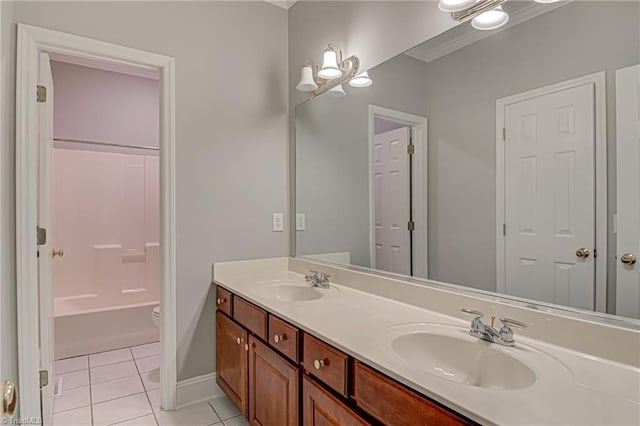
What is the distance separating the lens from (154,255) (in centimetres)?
383

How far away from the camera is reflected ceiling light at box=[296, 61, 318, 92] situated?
2211 millimetres

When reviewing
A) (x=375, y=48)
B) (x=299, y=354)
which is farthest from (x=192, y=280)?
(x=375, y=48)

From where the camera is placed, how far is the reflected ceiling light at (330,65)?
6.67 ft

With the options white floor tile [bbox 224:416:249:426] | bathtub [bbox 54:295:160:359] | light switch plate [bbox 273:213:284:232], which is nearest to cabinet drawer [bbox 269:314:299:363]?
white floor tile [bbox 224:416:249:426]

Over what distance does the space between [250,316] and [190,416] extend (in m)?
0.83

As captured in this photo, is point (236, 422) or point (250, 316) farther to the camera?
point (236, 422)

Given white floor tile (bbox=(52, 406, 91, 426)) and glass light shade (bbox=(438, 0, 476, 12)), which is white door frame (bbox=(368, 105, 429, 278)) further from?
white floor tile (bbox=(52, 406, 91, 426))

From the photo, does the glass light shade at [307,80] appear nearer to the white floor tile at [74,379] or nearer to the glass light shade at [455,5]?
the glass light shade at [455,5]

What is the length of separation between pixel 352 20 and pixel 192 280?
1.78 meters

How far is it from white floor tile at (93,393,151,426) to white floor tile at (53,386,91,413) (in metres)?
0.11

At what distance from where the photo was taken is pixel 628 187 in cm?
100

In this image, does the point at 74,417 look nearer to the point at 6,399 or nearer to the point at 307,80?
the point at 6,399

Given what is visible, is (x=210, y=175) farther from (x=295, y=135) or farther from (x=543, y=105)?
(x=543, y=105)

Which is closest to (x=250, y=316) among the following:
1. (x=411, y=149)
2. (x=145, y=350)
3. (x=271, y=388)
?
(x=271, y=388)
